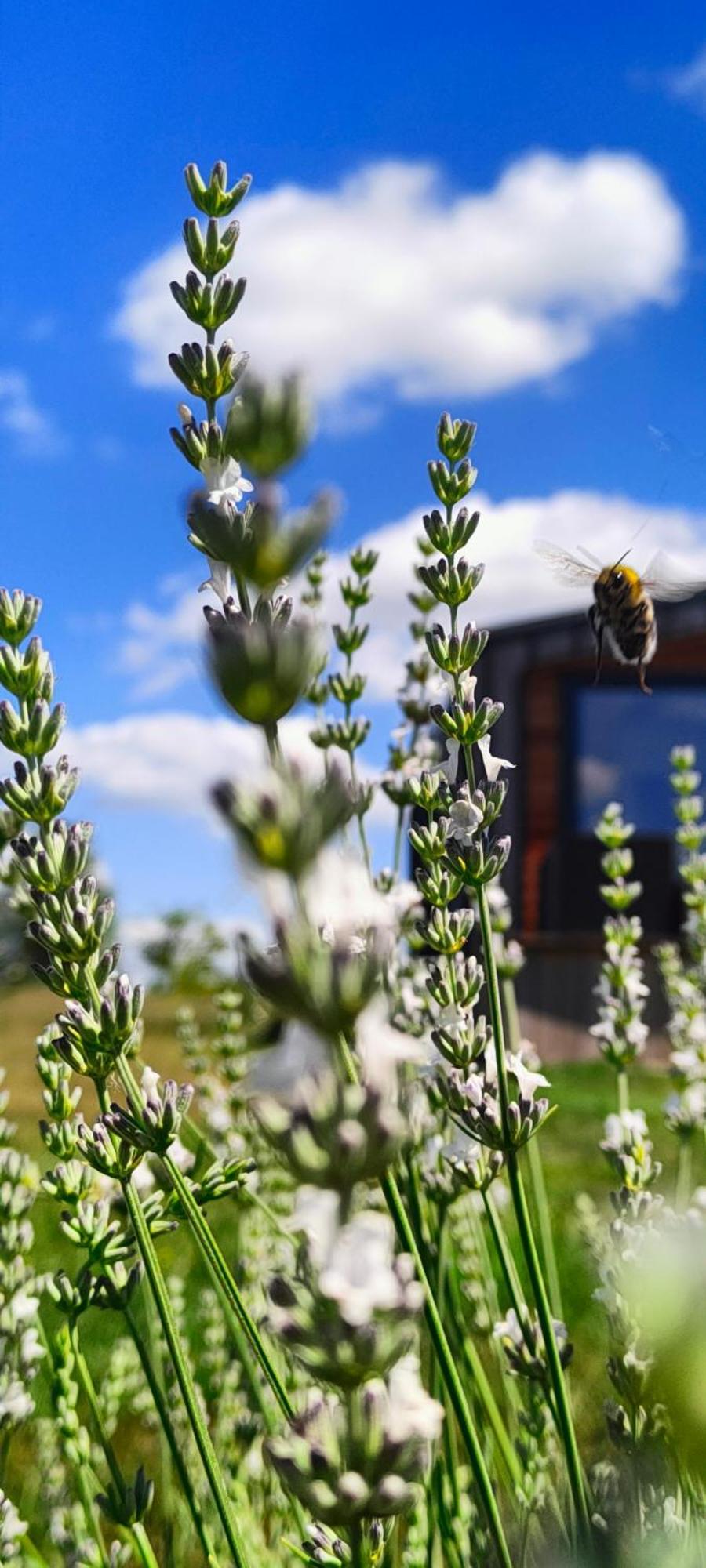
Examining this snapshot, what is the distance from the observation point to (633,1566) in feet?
0.86

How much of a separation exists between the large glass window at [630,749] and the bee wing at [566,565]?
11508 millimetres

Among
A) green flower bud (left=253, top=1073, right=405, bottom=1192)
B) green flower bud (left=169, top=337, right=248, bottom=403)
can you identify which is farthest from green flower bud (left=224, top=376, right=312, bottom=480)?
green flower bud (left=169, top=337, right=248, bottom=403)

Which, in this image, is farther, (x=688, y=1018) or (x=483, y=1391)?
(x=688, y=1018)

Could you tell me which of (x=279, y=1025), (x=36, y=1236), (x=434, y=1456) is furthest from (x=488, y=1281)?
(x=36, y=1236)

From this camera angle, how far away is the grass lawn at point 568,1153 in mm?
3523

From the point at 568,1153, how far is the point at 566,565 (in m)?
5.31

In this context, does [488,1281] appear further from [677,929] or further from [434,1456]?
[677,929]

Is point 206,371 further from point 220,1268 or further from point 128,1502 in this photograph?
point 128,1502

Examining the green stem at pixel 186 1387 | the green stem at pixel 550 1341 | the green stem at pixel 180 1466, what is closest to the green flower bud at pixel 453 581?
the green stem at pixel 550 1341

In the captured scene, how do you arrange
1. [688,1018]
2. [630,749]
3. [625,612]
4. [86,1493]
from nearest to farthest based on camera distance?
[86,1493] → [625,612] → [688,1018] → [630,749]

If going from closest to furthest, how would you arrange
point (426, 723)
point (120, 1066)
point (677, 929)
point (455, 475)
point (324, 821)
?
point (324, 821) → point (120, 1066) → point (455, 475) → point (426, 723) → point (677, 929)

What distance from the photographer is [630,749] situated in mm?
13977

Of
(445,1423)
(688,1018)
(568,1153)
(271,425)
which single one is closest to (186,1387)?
(271,425)

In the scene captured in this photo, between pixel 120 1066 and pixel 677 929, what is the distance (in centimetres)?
1271
